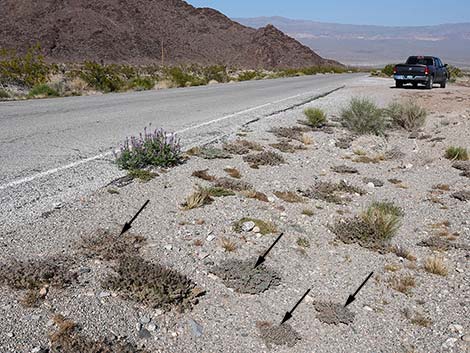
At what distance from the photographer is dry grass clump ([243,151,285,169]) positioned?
7.76 metres

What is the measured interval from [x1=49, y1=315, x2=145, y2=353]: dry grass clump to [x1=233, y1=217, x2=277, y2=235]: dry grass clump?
7.03 ft

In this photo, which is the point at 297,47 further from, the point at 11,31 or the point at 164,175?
the point at 164,175

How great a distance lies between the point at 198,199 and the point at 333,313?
2.20 meters

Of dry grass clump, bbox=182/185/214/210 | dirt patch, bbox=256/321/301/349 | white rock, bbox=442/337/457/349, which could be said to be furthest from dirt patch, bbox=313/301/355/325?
dry grass clump, bbox=182/185/214/210

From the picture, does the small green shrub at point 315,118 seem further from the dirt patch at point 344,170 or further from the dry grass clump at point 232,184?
the dry grass clump at point 232,184

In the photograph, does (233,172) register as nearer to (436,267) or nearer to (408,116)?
(436,267)

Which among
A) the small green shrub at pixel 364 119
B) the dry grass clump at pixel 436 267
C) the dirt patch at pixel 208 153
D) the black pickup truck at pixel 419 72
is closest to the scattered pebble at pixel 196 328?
the dry grass clump at pixel 436 267

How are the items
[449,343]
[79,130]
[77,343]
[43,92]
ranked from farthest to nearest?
1. [43,92]
2. [79,130]
3. [449,343]
4. [77,343]

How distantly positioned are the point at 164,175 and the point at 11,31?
219 feet

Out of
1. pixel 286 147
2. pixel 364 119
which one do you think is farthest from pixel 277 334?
pixel 364 119

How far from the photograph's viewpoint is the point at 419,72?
2436 centimetres

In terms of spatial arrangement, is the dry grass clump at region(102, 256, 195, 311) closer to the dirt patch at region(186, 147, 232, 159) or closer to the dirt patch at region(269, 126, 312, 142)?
the dirt patch at region(186, 147, 232, 159)

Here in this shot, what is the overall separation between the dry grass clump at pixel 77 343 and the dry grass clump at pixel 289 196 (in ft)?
11.2

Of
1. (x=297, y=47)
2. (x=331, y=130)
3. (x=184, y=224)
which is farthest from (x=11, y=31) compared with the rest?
(x=184, y=224)
